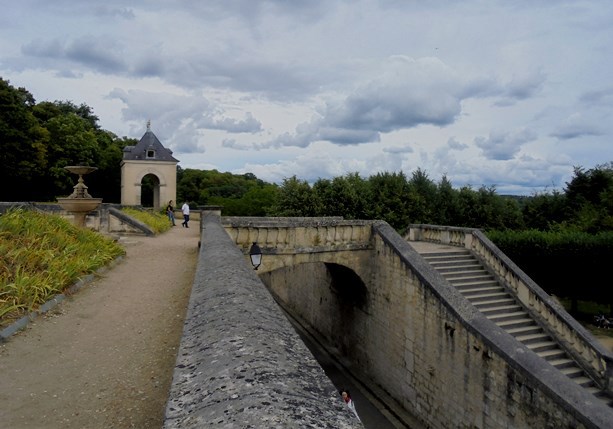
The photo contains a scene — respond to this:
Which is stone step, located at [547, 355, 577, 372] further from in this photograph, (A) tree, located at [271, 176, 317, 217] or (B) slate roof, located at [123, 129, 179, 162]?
(B) slate roof, located at [123, 129, 179, 162]

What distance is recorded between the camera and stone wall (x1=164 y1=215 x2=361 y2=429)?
1.88 meters

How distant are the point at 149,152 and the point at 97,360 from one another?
30.5m

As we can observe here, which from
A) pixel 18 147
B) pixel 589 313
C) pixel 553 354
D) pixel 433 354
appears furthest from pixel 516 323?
pixel 18 147

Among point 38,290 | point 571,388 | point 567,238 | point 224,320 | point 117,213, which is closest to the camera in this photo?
point 224,320

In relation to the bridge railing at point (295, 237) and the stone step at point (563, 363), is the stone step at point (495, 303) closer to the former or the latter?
the stone step at point (563, 363)

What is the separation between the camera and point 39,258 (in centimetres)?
768

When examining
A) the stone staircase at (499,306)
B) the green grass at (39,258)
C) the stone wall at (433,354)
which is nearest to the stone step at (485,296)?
the stone staircase at (499,306)

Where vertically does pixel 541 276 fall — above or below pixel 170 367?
below

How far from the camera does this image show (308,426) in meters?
1.80

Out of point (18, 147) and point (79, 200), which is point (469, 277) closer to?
point (79, 200)

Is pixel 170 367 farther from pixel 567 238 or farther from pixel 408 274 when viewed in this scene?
pixel 567 238

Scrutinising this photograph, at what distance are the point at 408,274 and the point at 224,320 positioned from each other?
1030 centimetres

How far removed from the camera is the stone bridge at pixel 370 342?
2.19 metres

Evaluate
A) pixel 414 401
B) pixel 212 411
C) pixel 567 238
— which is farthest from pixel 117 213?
pixel 567 238
